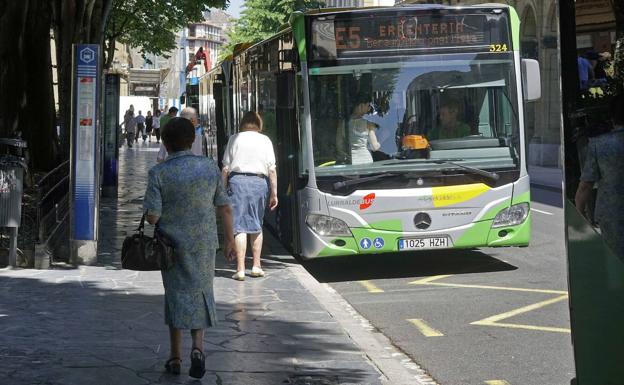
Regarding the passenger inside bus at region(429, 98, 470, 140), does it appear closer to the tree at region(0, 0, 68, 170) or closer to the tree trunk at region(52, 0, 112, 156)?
the tree at region(0, 0, 68, 170)

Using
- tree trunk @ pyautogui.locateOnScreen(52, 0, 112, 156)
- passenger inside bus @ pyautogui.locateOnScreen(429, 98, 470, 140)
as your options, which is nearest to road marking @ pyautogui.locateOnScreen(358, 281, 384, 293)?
passenger inside bus @ pyautogui.locateOnScreen(429, 98, 470, 140)

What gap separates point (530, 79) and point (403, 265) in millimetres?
2601

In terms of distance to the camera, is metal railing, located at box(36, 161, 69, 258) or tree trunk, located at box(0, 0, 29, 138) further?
tree trunk, located at box(0, 0, 29, 138)

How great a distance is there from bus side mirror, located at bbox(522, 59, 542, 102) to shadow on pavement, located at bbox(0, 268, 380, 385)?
3689 millimetres

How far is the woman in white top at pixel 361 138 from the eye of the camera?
12.1 m

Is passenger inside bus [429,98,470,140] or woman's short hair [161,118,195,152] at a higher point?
passenger inside bus [429,98,470,140]

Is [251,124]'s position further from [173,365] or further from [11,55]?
[11,55]

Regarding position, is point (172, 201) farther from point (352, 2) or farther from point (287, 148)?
point (352, 2)

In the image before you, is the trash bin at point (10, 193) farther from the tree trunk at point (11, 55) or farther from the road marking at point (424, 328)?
the tree trunk at point (11, 55)

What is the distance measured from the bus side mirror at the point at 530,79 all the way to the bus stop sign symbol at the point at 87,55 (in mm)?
4421

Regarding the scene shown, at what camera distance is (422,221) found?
1216 cm

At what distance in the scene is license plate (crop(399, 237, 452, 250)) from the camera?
1218 centimetres

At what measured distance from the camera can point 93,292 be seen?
406 inches

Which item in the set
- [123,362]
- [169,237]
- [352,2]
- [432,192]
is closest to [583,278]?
[169,237]
